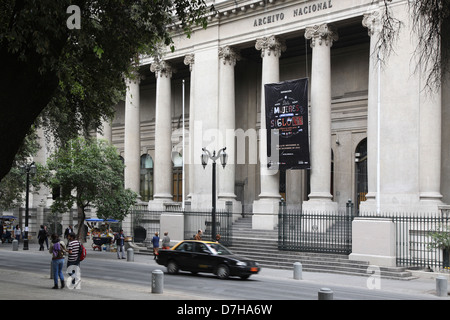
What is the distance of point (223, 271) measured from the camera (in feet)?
67.3

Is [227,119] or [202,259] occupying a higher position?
[227,119]

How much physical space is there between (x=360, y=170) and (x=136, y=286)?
21.0 meters

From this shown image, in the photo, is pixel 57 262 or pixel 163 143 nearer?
pixel 57 262

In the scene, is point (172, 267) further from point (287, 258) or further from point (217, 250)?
point (287, 258)

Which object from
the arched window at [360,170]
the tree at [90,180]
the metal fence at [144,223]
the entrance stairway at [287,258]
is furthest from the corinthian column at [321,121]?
the metal fence at [144,223]

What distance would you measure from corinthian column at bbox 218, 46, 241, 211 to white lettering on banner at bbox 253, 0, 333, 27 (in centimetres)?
298

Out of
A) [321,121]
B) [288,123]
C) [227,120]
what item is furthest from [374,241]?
[227,120]

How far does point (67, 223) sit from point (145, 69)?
1424 cm

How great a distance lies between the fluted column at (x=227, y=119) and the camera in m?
35.0

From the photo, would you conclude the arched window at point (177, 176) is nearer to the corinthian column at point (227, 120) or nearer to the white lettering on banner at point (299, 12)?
the corinthian column at point (227, 120)

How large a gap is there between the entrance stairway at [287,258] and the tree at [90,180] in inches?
286

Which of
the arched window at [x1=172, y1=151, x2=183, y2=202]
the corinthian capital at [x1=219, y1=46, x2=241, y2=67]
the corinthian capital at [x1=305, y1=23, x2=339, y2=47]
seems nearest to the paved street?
the corinthian capital at [x1=305, y1=23, x2=339, y2=47]
